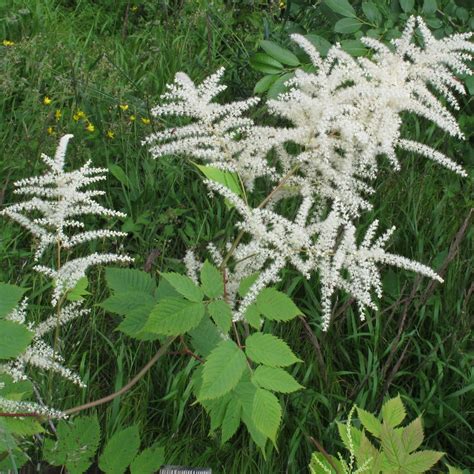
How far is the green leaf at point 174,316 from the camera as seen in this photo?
1.95 meters

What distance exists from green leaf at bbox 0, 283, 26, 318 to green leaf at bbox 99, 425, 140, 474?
53 centimetres

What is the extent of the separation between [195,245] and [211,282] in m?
1.28

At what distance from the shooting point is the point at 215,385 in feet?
6.19

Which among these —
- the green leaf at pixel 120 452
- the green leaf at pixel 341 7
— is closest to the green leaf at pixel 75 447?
the green leaf at pixel 120 452

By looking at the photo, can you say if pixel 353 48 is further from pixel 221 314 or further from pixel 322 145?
pixel 221 314

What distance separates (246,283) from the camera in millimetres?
2109

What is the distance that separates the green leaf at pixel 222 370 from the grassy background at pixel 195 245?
802 mm

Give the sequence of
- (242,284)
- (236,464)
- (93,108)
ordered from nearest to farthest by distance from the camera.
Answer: (242,284) < (236,464) < (93,108)

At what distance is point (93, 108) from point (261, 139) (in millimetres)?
2561

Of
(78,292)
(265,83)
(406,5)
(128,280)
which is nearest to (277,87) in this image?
(265,83)

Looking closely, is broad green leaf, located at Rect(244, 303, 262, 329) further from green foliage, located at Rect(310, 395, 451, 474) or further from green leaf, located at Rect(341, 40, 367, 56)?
green leaf, located at Rect(341, 40, 367, 56)

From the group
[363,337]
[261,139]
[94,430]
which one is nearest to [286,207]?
[363,337]

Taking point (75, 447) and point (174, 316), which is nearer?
point (174, 316)

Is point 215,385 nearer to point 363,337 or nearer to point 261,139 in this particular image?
point 261,139
